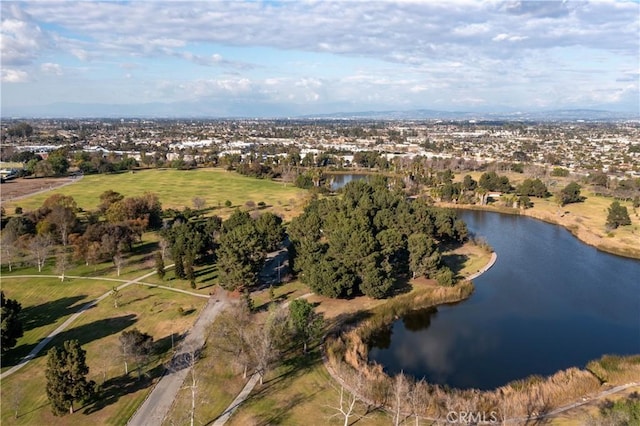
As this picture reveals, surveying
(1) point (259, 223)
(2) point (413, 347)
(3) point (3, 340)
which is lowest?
(2) point (413, 347)

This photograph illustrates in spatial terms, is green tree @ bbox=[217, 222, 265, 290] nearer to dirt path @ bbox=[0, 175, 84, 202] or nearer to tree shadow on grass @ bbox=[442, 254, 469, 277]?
tree shadow on grass @ bbox=[442, 254, 469, 277]

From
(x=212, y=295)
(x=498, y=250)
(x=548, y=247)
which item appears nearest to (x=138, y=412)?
(x=212, y=295)

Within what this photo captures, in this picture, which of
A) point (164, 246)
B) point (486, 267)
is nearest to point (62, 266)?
point (164, 246)

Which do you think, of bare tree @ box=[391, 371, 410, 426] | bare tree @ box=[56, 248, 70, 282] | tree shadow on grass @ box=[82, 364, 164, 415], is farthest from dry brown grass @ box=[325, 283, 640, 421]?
bare tree @ box=[56, 248, 70, 282]

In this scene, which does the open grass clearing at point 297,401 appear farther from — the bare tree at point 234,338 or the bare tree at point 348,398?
the bare tree at point 234,338

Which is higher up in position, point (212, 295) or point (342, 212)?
point (342, 212)

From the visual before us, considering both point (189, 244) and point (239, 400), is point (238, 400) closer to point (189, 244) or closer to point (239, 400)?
point (239, 400)

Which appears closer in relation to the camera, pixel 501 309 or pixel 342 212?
pixel 501 309

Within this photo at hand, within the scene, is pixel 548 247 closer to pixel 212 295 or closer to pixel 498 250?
pixel 498 250
